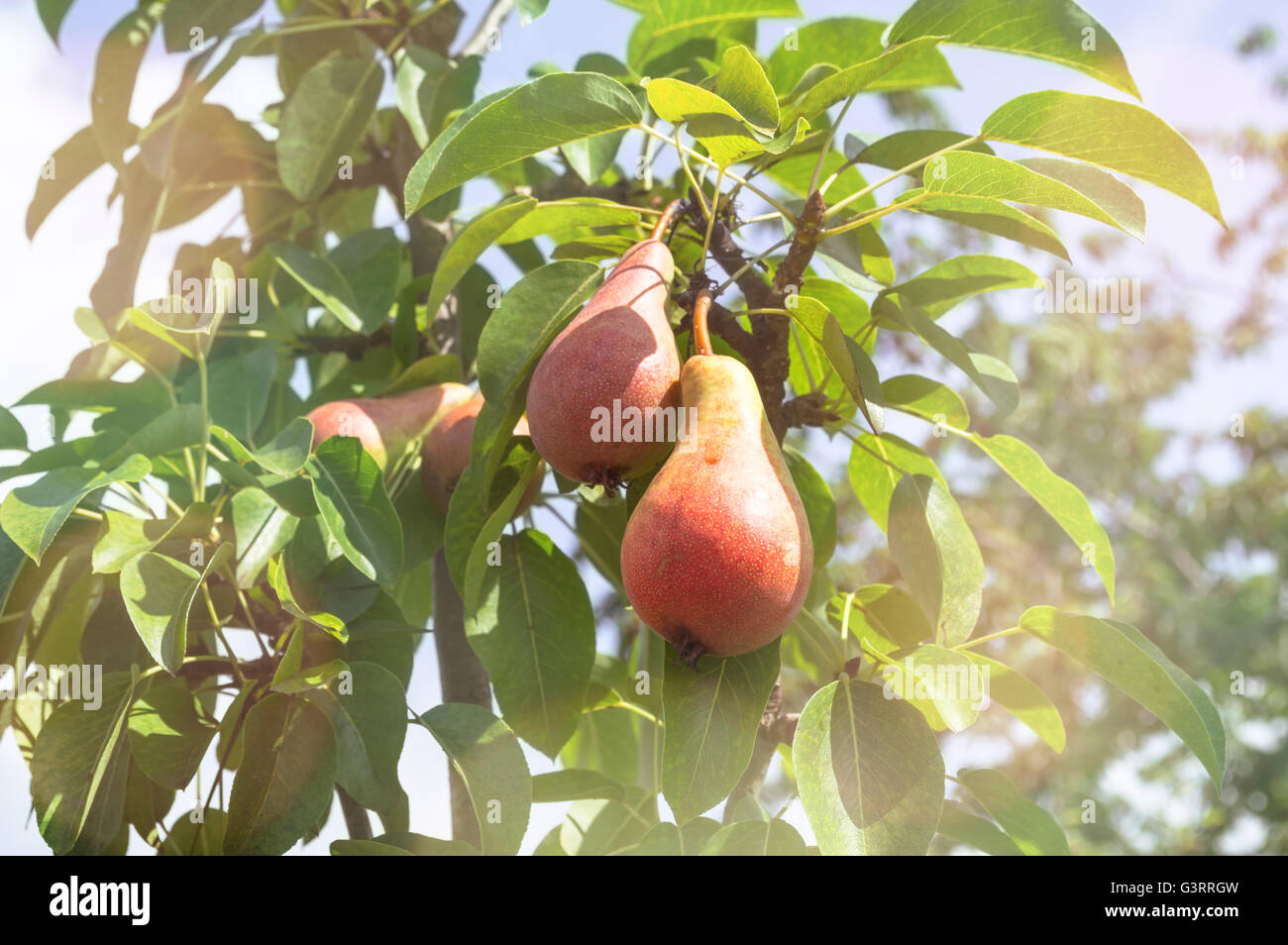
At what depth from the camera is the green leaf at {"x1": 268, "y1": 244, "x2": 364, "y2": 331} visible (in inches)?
45.7

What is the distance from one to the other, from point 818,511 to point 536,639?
0.30m

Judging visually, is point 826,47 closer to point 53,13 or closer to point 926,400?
point 926,400

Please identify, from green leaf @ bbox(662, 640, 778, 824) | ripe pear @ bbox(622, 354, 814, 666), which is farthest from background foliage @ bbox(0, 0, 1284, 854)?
ripe pear @ bbox(622, 354, 814, 666)

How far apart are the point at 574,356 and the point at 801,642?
55 cm

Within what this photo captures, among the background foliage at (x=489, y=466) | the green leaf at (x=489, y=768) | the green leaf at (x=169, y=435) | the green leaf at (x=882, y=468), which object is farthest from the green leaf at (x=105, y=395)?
the green leaf at (x=882, y=468)

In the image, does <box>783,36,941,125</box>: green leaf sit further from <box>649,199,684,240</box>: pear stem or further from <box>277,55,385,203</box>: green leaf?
<box>277,55,385,203</box>: green leaf

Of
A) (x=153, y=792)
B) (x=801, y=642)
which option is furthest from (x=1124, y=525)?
(x=153, y=792)

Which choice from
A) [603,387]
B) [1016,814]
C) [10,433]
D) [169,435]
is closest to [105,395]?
[10,433]

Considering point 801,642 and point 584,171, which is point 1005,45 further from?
point 801,642

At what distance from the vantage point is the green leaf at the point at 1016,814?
96 cm

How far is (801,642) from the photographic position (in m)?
1.20

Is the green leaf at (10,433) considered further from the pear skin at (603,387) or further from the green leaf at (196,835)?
the pear skin at (603,387)

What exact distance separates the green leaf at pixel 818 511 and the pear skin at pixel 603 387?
10.4 inches

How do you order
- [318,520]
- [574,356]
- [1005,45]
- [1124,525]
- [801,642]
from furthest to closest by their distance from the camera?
[1124,525] < [801,642] < [318,520] < [1005,45] < [574,356]
